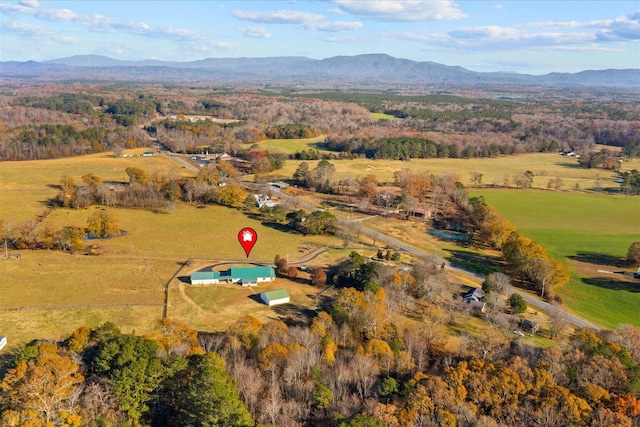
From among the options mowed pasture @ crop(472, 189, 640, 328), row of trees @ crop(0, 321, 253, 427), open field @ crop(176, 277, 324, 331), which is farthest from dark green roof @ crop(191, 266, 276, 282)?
mowed pasture @ crop(472, 189, 640, 328)

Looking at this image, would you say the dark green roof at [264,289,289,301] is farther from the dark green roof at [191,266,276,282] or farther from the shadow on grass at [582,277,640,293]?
the shadow on grass at [582,277,640,293]

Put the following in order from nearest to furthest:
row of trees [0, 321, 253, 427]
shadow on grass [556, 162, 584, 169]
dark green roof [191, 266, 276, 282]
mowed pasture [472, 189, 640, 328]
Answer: row of trees [0, 321, 253, 427], mowed pasture [472, 189, 640, 328], dark green roof [191, 266, 276, 282], shadow on grass [556, 162, 584, 169]

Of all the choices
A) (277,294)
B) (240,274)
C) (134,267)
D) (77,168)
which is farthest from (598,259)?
(77,168)

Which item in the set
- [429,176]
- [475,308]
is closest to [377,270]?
[475,308]

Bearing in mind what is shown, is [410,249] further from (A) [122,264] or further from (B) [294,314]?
(A) [122,264]

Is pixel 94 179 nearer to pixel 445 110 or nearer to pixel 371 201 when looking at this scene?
pixel 371 201
